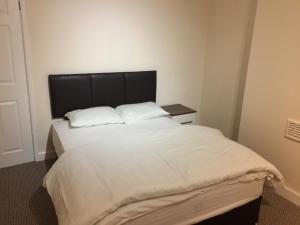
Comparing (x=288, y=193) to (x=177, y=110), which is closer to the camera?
(x=288, y=193)

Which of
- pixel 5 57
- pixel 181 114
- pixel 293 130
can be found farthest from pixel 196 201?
pixel 5 57

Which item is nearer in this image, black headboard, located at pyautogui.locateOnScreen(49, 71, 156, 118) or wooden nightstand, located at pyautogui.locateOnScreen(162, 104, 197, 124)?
→ black headboard, located at pyautogui.locateOnScreen(49, 71, 156, 118)

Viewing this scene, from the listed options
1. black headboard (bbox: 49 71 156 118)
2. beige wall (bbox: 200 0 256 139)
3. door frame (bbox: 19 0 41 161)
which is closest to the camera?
door frame (bbox: 19 0 41 161)

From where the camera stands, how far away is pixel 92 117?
2.76 metres

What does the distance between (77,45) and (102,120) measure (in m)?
0.88

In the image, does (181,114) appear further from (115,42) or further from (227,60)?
(115,42)

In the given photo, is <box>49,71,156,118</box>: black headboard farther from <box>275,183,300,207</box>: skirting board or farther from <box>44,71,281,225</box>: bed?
<box>275,183,300,207</box>: skirting board

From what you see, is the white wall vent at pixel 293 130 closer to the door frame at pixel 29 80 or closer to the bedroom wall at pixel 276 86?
the bedroom wall at pixel 276 86

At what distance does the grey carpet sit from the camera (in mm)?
2162

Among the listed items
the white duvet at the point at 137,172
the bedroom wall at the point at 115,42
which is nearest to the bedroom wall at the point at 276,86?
the white duvet at the point at 137,172

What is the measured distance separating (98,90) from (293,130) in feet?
6.80

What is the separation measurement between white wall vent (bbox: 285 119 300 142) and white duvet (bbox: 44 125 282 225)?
0.55 metres

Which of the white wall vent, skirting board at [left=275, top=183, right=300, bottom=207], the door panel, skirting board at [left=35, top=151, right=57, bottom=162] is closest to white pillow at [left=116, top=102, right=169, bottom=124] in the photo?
skirting board at [left=35, top=151, right=57, bottom=162]

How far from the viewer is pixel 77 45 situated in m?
2.88
